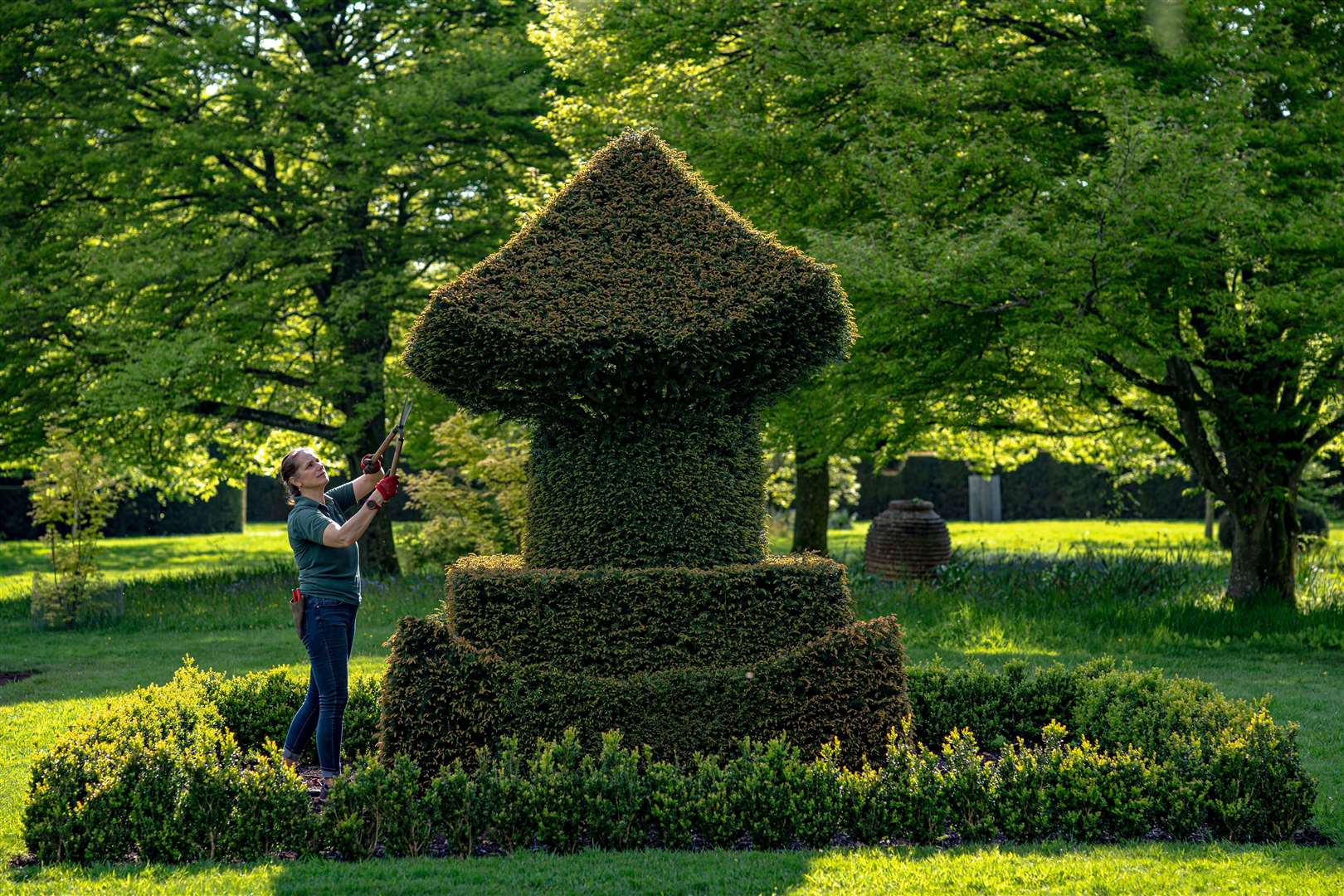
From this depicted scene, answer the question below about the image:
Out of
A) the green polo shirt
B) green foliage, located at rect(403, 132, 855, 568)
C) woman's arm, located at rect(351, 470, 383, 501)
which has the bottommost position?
the green polo shirt

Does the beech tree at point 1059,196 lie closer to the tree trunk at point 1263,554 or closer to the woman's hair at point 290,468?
the tree trunk at point 1263,554

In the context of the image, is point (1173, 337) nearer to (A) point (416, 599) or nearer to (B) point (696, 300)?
(B) point (696, 300)

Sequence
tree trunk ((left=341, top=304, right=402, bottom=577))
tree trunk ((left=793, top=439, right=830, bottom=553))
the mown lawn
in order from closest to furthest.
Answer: the mown lawn
tree trunk ((left=341, top=304, right=402, bottom=577))
tree trunk ((left=793, top=439, right=830, bottom=553))

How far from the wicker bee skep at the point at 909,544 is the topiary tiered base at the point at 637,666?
1058 centimetres

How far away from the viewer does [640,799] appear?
5.58 meters

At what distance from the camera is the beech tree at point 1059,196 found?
1116 cm

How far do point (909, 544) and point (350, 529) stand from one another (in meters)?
11.7

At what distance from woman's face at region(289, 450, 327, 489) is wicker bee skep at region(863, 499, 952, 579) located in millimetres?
11272

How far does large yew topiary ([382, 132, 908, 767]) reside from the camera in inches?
240

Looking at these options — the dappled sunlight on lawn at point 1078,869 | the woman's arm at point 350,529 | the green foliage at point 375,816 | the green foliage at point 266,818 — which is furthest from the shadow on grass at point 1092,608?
the green foliage at point 266,818

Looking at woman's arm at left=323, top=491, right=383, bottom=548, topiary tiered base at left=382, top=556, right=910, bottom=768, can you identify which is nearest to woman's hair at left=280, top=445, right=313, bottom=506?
woman's arm at left=323, top=491, right=383, bottom=548

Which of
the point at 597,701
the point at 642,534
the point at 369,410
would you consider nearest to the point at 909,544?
the point at 369,410

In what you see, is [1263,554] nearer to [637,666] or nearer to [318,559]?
[637,666]

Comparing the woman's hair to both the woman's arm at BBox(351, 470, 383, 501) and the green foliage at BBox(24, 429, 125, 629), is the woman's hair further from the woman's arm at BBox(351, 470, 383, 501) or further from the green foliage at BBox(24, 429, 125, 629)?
the green foliage at BBox(24, 429, 125, 629)
